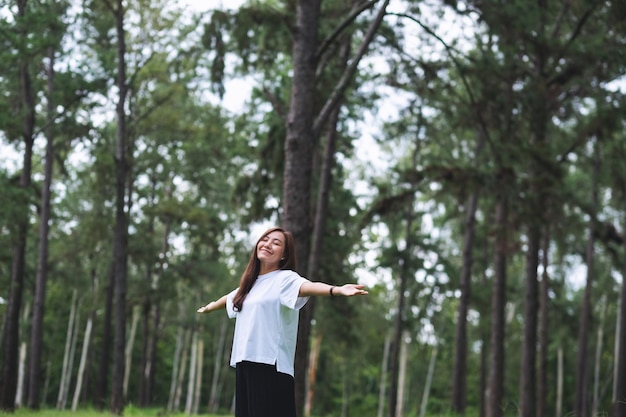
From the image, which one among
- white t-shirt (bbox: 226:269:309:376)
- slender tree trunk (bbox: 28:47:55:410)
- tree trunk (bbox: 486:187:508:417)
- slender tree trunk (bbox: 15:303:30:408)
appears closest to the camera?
white t-shirt (bbox: 226:269:309:376)

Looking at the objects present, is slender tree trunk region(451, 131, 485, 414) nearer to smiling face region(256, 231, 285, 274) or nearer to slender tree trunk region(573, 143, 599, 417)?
slender tree trunk region(573, 143, 599, 417)

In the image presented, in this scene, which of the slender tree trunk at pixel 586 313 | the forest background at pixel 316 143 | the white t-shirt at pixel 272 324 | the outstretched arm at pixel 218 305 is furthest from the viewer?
the slender tree trunk at pixel 586 313

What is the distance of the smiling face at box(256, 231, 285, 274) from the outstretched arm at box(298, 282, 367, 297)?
1.31ft

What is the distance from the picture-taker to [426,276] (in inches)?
917

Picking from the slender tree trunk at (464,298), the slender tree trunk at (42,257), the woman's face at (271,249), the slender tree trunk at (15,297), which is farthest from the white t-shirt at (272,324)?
the slender tree trunk at (464,298)

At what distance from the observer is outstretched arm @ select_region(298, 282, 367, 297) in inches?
182

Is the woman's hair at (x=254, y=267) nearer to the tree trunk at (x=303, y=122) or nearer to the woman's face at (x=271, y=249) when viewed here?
the woman's face at (x=271, y=249)

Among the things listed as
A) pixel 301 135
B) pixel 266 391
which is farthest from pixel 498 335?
pixel 266 391

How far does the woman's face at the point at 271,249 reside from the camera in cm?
542

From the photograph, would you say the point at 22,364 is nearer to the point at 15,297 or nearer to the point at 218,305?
the point at 15,297

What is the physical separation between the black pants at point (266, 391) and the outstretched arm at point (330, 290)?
502 millimetres

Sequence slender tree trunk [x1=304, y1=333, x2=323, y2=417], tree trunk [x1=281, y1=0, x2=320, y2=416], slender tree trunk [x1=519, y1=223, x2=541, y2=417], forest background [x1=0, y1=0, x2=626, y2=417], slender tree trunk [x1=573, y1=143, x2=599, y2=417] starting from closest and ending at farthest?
1. tree trunk [x1=281, y1=0, x2=320, y2=416]
2. forest background [x1=0, y1=0, x2=626, y2=417]
3. slender tree trunk [x1=519, y1=223, x2=541, y2=417]
4. slender tree trunk [x1=573, y1=143, x2=599, y2=417]
5. slender tree trunk [x1=304, y1=333, x2=323, y2=417]

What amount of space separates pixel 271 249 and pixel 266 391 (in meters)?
0.86

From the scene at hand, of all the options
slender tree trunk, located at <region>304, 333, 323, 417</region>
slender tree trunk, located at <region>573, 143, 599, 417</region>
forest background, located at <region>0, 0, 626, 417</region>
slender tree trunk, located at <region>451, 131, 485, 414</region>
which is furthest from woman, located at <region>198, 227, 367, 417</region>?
slender tree trunk, located at <region>304, 333, 323, 417</region>
